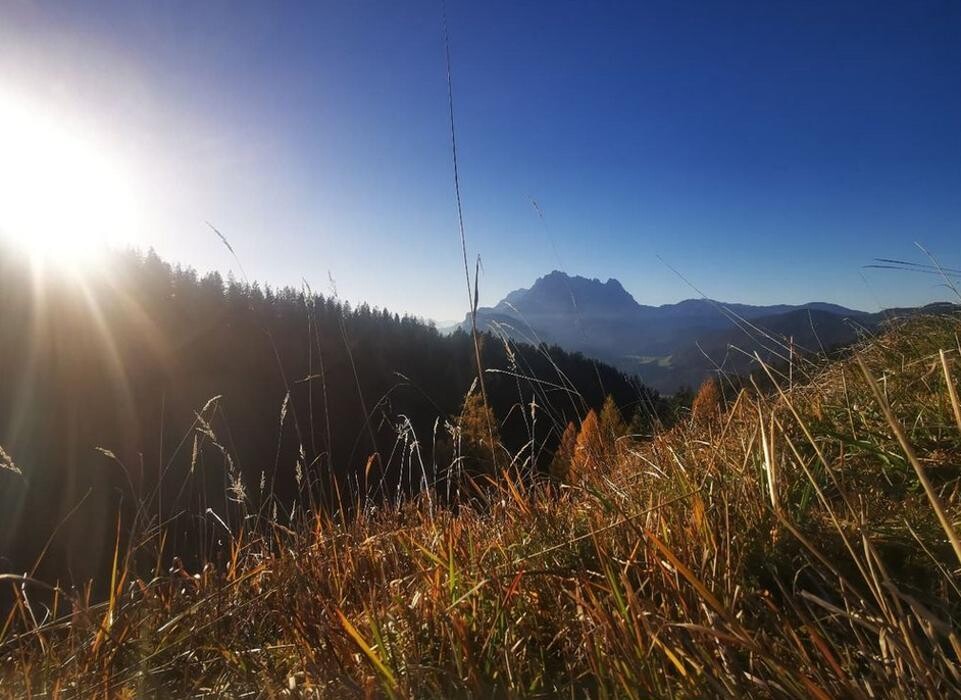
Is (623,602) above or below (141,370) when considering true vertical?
above

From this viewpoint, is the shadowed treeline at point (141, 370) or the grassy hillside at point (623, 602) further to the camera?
the shadowed treeline at point (141, 370)

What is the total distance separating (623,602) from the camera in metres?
1.10

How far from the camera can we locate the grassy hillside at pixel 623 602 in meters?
0.87

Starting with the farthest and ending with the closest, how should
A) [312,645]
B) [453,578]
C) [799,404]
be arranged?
[799,404] → [453,578] → [312,645]

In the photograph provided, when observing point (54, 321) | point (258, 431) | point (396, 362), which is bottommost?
point (258, 431)

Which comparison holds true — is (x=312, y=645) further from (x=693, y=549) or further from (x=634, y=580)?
(x=693, y=549)

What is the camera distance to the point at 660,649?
3.08ft

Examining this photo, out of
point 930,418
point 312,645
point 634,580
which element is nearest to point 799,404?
point 930,418

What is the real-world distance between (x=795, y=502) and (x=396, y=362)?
233 feet

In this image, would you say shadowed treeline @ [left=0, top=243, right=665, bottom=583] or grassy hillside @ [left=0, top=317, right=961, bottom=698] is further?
shadowed treeline @ [left=0, top=243, right=665, bottom=583]

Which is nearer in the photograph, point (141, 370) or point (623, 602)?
point (623, 602)

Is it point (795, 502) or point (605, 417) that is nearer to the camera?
point (795, 502)

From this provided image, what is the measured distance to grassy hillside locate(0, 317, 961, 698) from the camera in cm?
87

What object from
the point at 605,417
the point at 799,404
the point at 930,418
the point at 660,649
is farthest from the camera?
the point at 605,417
